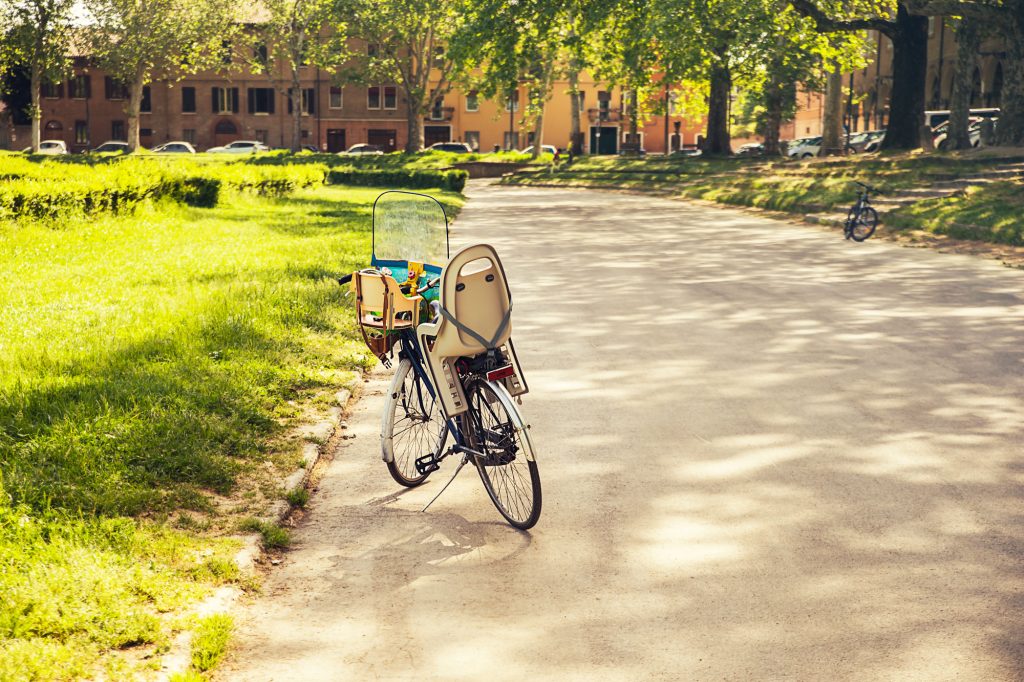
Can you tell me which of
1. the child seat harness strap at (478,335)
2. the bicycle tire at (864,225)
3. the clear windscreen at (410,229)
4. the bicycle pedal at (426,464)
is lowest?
the bicycle pedal at (426,464)

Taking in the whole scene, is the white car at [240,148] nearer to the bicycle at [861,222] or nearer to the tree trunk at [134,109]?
the tree trunk at [134,109]

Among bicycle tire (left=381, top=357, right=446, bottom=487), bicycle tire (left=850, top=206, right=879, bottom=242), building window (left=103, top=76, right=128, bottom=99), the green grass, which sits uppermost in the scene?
building window (left=103, top=76, right=128, bottom=99)

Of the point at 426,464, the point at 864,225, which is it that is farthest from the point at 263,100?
the point at 426,464

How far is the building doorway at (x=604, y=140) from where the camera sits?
235 feet

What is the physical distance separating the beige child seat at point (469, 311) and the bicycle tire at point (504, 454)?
0.52ft

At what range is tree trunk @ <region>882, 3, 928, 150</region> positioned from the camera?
36.8 metres

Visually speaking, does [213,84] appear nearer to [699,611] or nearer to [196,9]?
[196,9]

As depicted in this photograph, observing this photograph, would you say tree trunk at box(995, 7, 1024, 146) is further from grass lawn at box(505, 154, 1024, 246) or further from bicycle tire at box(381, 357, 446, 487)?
bicycle tire at box(381, 357, 446, 487)

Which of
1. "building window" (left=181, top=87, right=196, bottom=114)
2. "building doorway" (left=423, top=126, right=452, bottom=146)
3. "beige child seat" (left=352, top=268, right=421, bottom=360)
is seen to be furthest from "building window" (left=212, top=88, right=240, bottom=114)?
"beige child seat" (left=352, top=268, right=421, bottom=360)

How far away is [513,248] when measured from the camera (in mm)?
20203

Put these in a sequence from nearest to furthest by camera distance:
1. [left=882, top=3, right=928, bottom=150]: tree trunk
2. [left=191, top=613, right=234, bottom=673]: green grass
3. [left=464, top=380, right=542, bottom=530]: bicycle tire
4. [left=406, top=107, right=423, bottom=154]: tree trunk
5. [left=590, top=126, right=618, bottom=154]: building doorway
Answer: [left=191, top=613, right=234, bottom=673]: green grass < [left=464, top=380, right=542, bottom=530]: bicycle tire < [left=882, top=3, right=928, bottom=150]: tree trunk < [left=406, top=107, right=423, bottom=154]: tree trunk < [left=590, top=126, right=618, bottom=154]: building doorway

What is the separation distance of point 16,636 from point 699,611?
2.48 metres

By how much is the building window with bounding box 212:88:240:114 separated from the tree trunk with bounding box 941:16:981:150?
218 feet

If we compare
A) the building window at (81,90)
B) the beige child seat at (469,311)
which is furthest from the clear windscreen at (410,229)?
the building window at (81,90)
